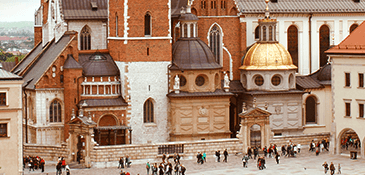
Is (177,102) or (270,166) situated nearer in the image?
(270,166)

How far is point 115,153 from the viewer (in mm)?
68688

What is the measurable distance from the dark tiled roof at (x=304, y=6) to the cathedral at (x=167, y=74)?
0.51 ft

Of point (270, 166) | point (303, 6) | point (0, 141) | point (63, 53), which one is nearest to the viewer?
point (0, 141)

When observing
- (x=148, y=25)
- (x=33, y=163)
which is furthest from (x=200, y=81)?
(x=33, y=163)

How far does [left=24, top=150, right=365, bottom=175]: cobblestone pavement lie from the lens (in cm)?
6519

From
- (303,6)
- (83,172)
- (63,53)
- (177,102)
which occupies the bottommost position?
(83,172)

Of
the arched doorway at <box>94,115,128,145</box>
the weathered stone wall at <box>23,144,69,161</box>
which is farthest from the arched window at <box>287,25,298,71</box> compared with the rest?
the weathered stone wall at <box>23,144,69,161</box>

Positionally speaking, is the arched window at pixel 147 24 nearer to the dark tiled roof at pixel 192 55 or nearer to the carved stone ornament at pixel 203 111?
the dark tiled roof at pixel 192 55

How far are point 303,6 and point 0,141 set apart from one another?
38434 millimetres

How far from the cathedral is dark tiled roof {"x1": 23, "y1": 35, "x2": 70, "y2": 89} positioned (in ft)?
0.48

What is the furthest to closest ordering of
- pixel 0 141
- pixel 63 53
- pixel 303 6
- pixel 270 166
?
pixel 303 6 < pixel 63 53 < pixel 270 166 < pixel 0 141

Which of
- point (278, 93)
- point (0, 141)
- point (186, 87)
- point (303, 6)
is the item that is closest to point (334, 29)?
point (303, 6)

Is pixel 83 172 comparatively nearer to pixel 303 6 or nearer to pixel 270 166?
pixel 270 166

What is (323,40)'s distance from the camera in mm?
89500
